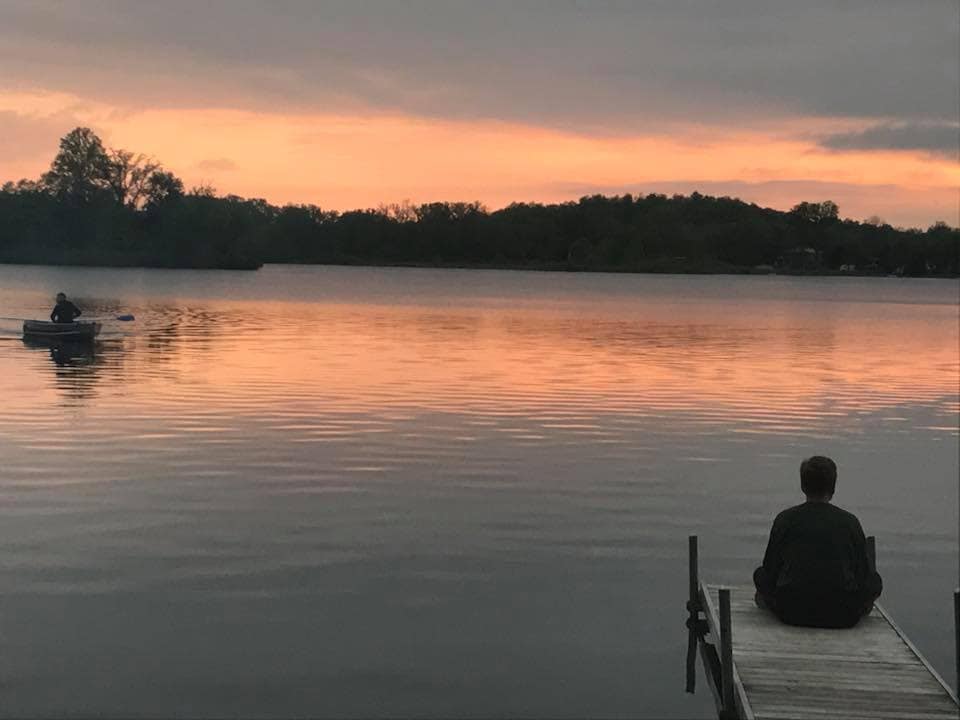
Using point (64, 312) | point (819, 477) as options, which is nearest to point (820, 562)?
point (819, 477)

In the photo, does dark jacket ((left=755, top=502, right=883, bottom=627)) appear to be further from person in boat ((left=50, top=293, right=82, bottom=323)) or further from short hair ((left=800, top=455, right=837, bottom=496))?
person in boat ((left=50, top=293, right=82, bottom=323))

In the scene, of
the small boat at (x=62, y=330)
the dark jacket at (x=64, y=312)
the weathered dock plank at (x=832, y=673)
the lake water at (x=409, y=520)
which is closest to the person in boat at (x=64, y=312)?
the dark jacket at (x=64, y=312)

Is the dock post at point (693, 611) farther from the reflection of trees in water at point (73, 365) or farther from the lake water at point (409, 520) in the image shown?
the reflection of trees in water at point (73, 365)

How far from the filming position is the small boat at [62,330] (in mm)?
50281

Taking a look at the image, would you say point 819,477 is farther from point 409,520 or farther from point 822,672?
point 409,520

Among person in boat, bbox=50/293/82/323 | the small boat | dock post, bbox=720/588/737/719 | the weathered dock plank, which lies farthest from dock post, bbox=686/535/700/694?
person in boat, bbox=50/293/82/323

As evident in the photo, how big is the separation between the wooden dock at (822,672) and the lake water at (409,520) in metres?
1.78

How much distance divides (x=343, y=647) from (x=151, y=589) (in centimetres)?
323

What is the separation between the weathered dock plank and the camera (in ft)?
32.0

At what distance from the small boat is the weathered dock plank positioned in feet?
142

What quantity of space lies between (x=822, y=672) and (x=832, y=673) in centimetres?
8

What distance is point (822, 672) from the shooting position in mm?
10352

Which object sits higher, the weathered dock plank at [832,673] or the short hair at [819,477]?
the short hair at [819,477]

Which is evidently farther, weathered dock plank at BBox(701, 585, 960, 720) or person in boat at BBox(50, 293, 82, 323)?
person in boat at BBox(50, 293, 82, 323)
